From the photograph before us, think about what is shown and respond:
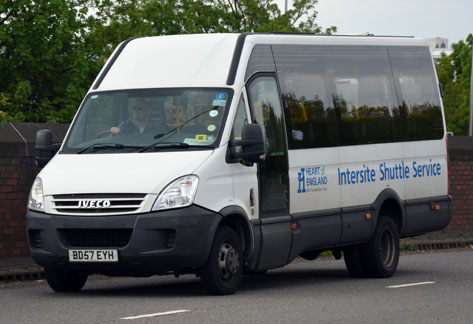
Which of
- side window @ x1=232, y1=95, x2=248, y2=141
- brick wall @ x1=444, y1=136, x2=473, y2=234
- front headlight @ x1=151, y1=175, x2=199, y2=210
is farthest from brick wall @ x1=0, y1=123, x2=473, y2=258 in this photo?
brick wall @ x1=444, y1=136, x2=473, y2=234

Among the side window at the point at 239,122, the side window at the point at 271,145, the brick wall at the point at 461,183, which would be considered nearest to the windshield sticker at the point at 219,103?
the side window at the point at 239,122

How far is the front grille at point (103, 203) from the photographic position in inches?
440

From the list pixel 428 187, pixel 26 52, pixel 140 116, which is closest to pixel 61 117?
pixel 26 52

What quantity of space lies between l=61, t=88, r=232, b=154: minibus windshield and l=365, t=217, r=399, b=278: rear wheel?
3679 millimetres

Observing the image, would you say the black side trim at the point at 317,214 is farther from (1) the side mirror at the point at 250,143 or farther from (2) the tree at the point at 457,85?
(2) the tree at the point at 457,85

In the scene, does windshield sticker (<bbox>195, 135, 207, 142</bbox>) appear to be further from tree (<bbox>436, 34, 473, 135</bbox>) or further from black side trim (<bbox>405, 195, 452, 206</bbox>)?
tree (<bbox>436, 34, 473, 135</bbox>)

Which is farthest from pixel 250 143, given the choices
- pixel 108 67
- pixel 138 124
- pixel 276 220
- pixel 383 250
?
pixel 383 250

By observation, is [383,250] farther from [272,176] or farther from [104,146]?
[104,146]

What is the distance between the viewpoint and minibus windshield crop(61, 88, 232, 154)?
11.9 meters

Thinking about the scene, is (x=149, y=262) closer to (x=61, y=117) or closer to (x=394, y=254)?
(x=394, y=254)

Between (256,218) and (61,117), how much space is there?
32.7 meters

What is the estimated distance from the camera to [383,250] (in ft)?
50.3

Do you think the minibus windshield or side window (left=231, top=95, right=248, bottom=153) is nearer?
the minibus windshield

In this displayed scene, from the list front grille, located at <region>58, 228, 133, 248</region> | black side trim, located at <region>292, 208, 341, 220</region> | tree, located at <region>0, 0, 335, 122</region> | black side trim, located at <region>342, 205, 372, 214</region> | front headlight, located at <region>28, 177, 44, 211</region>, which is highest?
tree, located at <region>0, 0, 335, 122</region>
